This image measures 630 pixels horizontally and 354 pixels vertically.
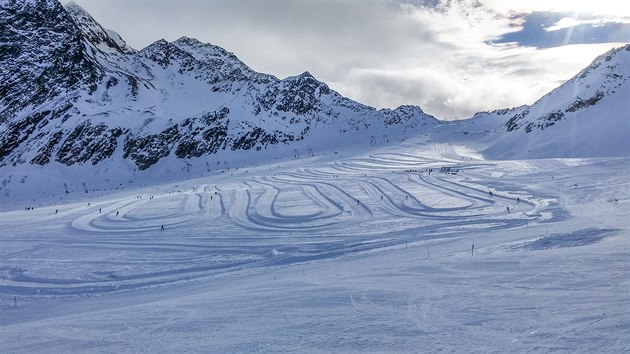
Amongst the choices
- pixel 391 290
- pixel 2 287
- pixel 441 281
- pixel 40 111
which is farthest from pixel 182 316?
pixel 40 111

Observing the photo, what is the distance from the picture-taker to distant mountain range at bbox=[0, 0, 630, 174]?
77.7 metres

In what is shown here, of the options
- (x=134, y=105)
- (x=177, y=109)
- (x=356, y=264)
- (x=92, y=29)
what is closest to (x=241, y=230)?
(x=356, y=264)

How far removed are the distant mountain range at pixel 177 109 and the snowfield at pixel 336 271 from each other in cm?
4520

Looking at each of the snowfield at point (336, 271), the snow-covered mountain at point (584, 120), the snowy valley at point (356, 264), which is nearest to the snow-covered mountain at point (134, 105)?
the snowy valley at point (356, 264)

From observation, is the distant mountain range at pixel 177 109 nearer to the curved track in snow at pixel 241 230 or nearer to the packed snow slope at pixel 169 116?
the packed snow slope at pixel 169 116

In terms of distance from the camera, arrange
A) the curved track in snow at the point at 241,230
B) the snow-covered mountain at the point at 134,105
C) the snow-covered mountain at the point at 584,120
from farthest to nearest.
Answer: the snow-covered mountain at the point at 134,105 → the snow-covered mountain at the point at 584,120 → the curved track in snow at the point at 241,230

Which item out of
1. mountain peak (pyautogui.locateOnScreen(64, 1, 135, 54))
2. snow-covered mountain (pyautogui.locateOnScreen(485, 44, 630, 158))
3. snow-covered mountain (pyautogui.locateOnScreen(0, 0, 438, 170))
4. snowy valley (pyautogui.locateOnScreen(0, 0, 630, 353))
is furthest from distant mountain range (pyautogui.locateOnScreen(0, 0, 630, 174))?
snowy valley (pyautogui.locateOnScreen(0, 0, 630, 353))

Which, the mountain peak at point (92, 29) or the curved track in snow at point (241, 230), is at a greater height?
the mountain peak at point (92, 29)

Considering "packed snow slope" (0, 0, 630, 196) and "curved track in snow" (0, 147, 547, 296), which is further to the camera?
"packed snow slope" (0, 0, 630, 196)

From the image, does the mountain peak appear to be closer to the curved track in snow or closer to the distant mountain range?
the distant mountain range

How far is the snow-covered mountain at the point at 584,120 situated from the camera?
63.3 metres

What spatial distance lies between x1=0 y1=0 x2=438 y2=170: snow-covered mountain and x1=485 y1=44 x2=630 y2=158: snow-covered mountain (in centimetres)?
8257

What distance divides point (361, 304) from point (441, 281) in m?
2.55

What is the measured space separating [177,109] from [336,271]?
147m
